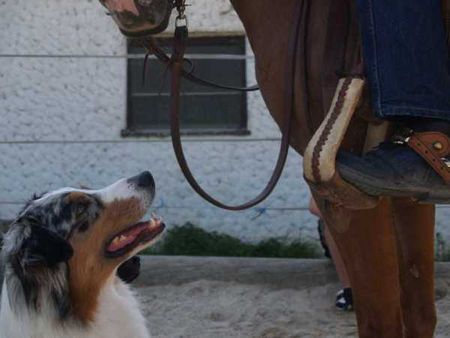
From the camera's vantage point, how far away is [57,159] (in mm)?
8297

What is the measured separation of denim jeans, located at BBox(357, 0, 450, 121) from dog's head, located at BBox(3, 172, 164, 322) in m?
1.30

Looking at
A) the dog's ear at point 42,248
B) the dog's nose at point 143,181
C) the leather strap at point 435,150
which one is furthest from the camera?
the dog's nose at point 143,181

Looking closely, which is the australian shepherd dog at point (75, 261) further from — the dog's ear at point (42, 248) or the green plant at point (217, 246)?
the green plant at point (217, 246)

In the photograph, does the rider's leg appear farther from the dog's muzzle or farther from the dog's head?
the dog's head

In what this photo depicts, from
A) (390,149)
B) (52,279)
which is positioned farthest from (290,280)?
(390,149)

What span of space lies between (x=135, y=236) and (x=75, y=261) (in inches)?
12.0

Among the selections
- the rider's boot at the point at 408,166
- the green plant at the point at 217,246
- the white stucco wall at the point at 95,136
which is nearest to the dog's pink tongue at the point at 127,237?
the rider's boot at the point at 408,166

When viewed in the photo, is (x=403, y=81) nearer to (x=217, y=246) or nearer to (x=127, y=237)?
(x=127, y=237)

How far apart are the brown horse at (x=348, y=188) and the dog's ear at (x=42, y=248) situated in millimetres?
931

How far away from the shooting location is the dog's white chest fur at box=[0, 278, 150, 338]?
128 inches

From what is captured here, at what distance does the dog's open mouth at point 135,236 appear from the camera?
141 inches

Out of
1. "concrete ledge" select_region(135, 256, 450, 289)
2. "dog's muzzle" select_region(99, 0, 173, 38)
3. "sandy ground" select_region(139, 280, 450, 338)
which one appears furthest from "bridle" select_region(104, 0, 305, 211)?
"concrete ledge" select_region(135, 256, 450, 289)

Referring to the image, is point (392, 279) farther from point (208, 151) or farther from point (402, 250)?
point (208, 151)

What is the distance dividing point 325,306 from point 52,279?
3.05 m
